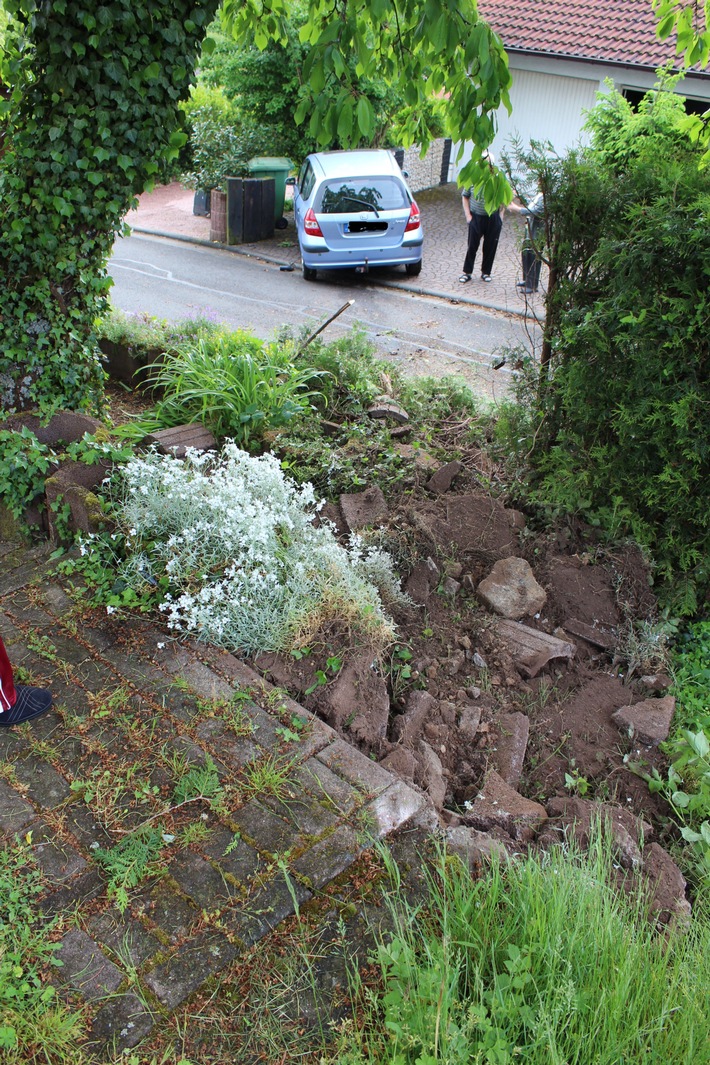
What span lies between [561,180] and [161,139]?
93.9 inches

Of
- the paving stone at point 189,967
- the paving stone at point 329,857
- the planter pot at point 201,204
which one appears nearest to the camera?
the paving stone at point 189,967

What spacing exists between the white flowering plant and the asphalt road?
502 cm

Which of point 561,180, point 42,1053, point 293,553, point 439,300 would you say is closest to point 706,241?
point 561,180

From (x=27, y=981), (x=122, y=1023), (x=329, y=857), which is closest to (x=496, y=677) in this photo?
(x=329, y=857)

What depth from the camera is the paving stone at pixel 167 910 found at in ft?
8.71

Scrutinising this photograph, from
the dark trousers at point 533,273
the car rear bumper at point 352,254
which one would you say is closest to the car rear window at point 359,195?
the car rear bumper at point 352,254

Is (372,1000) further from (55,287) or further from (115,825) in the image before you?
(55,287)

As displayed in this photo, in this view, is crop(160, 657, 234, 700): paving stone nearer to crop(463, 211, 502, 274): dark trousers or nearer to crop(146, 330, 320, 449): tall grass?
crop(146, 330, 320, 449): tall grass

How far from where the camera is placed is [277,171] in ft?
58.6

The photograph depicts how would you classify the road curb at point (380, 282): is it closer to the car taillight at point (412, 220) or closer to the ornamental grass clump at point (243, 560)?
the car taillight at point (412, 220)

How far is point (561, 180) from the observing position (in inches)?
189

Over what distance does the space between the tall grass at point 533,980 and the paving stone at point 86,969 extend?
0.73 metres

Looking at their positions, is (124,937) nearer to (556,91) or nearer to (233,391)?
(233,391)

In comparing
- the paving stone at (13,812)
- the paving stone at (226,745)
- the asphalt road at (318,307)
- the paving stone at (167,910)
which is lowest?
the asphalt road at (318,307)
